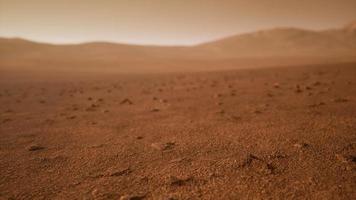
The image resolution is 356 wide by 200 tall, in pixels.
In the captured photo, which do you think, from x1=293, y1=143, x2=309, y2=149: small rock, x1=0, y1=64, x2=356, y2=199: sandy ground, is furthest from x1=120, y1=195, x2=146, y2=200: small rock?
x1=293, y1=143, x2=309, y2=149: small rock

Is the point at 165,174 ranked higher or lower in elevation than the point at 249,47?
lower

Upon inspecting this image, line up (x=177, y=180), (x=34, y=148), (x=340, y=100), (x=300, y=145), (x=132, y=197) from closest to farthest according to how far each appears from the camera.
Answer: (x=132, y=197) → (x=177, y=180) → (x=300, y=145) → (x=34, y=148) → (x=340, y=100)

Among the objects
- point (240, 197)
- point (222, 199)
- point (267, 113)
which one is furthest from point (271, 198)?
point (267, 113)

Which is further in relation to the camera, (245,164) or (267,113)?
(267,113)

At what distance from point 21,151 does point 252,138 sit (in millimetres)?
4358

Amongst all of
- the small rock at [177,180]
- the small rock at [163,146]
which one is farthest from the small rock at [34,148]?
the small rock at [177,180]

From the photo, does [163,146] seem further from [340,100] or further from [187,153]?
[340,100]

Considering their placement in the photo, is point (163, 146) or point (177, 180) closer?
point (177, 180)

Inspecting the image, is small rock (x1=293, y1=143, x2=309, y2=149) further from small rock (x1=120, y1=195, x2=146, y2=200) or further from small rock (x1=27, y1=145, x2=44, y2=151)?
small rock (x1=27, y1=145, x2=44, y2=151)

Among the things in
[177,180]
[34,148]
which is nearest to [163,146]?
[177,180]

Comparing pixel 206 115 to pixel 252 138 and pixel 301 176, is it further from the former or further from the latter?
pixel 301 176

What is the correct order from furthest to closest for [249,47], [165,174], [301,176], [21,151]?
[249,47] < [21,151] < [165,174] < [301,176]

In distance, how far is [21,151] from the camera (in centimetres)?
511

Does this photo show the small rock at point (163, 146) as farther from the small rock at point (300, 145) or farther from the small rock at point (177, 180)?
the small rock at point (300, 145)
